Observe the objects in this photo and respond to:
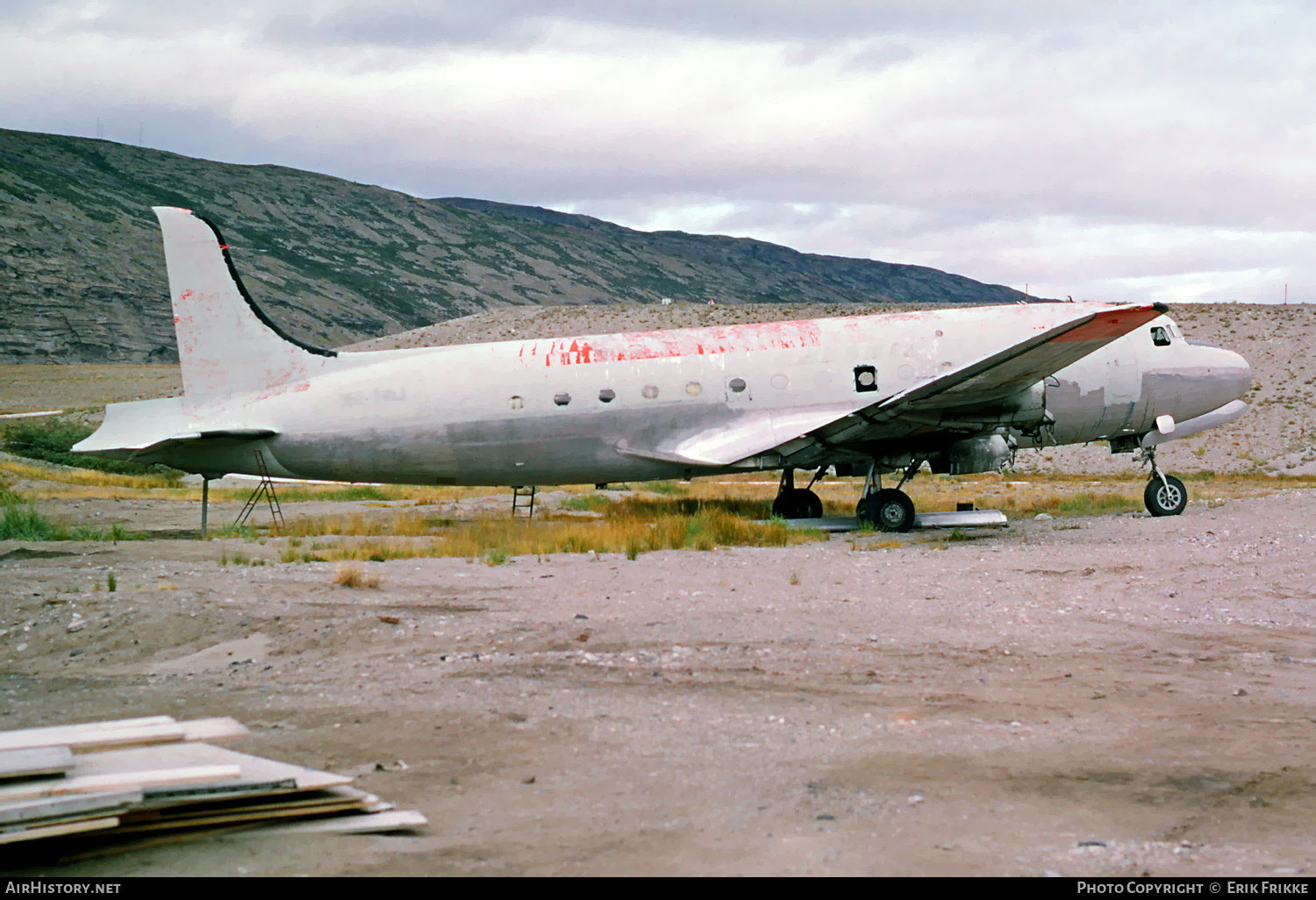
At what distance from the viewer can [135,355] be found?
12269cm

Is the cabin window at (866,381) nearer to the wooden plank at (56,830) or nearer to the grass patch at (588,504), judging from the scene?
the grass patch at (588,504)

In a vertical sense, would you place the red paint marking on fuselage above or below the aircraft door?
above

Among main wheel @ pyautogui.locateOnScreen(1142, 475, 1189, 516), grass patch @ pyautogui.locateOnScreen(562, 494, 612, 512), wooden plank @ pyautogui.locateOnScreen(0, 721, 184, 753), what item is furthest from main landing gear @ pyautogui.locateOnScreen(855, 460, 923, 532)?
wooden plank @ pyautogui.locateOnScreen(0, 721, 184, 753)

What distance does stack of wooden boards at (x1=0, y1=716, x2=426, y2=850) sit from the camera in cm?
473

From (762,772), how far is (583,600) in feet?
19.1

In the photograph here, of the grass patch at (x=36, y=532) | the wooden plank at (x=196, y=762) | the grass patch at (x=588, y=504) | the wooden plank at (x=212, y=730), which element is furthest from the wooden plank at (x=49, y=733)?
the grass patch at (x=588, y=504)

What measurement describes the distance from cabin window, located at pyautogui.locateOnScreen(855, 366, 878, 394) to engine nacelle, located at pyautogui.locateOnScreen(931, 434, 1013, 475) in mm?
1847

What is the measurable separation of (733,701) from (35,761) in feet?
14.7

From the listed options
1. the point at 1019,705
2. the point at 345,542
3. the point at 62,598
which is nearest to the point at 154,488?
the point at 345,542

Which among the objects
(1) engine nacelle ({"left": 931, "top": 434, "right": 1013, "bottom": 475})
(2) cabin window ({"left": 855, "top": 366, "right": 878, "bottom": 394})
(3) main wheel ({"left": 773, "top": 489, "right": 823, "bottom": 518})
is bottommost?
(3) main wheel ({"left": 773, "top": 489, "right": 823, "bottom": 518})

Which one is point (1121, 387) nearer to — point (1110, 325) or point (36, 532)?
point (1110, 325)

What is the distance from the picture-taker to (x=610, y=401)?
19.2 m

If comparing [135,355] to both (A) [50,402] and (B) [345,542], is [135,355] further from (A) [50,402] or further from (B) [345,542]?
(B) [345,542]

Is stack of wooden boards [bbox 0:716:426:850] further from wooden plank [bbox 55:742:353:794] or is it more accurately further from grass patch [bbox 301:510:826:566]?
grass patch [bbox 301:510:826:566]
